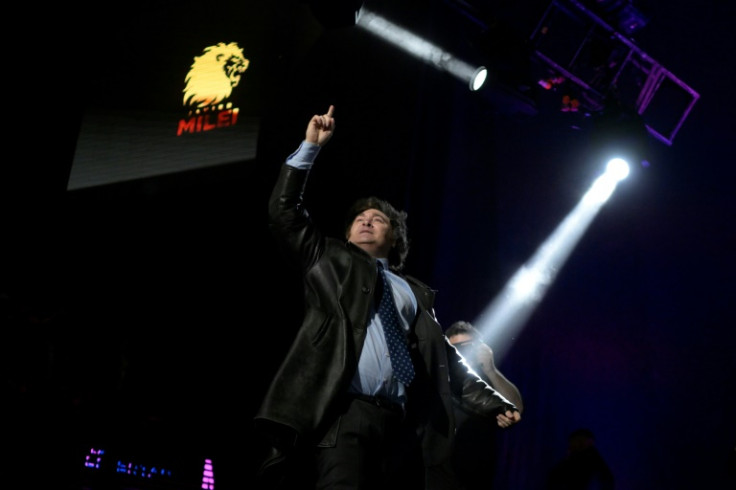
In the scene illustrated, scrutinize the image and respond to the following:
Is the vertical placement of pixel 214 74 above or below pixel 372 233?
above

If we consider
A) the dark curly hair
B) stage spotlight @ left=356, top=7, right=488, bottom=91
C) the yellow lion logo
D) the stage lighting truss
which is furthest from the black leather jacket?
the stage lighting truss

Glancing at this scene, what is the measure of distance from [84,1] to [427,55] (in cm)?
269

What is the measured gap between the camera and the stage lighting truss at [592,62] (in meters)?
5.89

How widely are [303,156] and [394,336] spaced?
0.77m

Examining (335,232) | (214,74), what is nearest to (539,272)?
(335,232)

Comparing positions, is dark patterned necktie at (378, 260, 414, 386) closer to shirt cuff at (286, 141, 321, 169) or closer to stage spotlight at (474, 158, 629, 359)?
shirt cuff at (286, 141, 321, 169)

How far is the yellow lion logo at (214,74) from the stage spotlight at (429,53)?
1.13m

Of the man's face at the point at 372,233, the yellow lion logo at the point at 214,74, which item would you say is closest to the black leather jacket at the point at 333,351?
the man's face at the point at 372,233

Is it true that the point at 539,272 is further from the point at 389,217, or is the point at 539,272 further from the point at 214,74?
the point at 389,217

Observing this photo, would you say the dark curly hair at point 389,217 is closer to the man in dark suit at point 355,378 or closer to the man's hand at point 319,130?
the man in dark suit at point 355,378

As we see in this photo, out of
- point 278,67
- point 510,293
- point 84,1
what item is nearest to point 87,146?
point 84,1

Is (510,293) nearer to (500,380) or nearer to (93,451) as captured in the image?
(500,380)

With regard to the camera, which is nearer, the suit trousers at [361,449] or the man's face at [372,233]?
the suit trousers at [361,449]

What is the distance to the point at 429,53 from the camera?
219 inches
